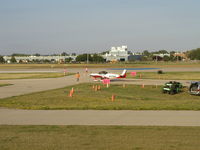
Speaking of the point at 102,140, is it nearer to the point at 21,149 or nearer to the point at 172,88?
the point at 21,149

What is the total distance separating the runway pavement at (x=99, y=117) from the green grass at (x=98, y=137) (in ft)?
4.36

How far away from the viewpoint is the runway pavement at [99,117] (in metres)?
14.8

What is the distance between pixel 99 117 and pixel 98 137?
16.7 ft

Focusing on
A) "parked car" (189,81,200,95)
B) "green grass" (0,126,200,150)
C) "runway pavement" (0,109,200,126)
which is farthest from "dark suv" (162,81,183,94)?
"green grass" (0,126,200,150)

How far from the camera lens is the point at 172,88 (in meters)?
32.0

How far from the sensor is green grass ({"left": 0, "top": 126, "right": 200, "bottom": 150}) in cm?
991

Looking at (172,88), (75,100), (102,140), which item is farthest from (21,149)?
(172,88)

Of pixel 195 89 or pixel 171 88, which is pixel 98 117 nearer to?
pixel 195 89

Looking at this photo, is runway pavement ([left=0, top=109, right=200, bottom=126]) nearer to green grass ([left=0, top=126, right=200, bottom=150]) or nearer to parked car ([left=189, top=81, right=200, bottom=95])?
green grass ([left=0, top=126, right=200, bottom=150])

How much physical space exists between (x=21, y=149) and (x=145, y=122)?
6.78 meters

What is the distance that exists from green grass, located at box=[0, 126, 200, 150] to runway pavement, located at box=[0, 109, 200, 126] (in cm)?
133

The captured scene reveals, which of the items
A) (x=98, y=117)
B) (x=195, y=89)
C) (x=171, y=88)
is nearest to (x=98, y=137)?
(x=98, y=117)

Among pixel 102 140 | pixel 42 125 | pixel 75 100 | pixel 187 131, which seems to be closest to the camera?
pixel 102 140

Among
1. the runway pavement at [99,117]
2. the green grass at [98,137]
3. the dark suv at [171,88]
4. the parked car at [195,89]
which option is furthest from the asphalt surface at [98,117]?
the dark suv at [171,88]
